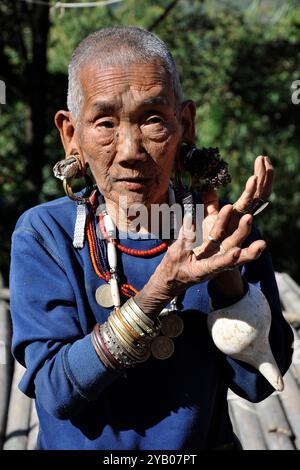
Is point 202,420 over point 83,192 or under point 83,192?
under

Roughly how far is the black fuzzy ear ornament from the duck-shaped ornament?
32cm

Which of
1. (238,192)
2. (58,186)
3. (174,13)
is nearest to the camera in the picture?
(238,192)

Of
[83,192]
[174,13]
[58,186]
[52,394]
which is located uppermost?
[174,13]

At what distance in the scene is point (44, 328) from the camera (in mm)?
1834

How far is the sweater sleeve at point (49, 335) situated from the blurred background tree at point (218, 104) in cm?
495

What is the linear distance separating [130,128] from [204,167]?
0.26 meters

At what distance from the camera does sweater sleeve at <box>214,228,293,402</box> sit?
1941mm

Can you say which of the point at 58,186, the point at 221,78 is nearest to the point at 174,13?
the point at 221,78

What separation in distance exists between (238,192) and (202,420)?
5873 mm

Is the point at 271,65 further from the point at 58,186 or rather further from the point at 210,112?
the point at 58,186

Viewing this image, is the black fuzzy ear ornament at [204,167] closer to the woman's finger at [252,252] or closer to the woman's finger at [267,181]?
the woman's finger at [267,181]

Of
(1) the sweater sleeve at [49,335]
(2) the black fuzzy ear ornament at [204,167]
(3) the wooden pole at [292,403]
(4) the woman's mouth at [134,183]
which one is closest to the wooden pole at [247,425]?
(3) the wooden pole at [292,403]

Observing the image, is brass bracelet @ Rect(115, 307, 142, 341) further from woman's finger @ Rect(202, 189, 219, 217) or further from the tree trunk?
the tree trunk

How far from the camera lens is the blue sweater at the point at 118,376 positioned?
6.09ft
